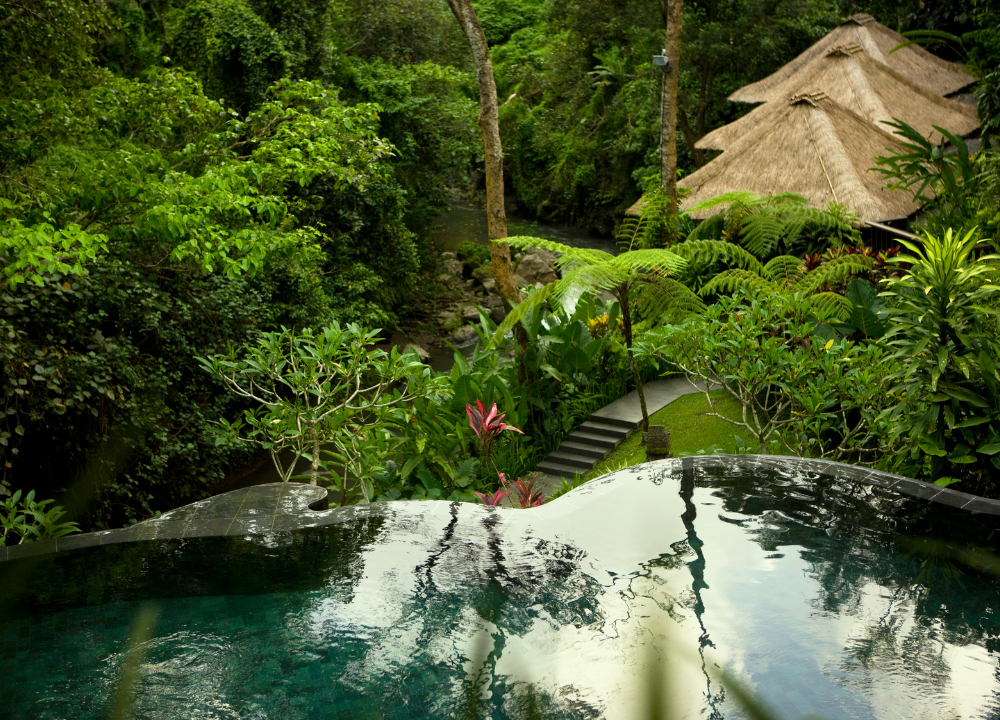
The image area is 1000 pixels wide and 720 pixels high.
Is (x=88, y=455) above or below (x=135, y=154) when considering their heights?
below

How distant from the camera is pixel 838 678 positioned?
2527 millimetres

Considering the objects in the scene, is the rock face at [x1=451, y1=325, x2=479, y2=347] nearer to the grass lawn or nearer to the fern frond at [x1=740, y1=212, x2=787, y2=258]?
the fern frond at [x1=740, y1=212, x2=787, y2=258]

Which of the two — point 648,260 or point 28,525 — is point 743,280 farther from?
point 28,525

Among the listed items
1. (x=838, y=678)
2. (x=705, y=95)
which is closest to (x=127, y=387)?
(x=838, y=678)

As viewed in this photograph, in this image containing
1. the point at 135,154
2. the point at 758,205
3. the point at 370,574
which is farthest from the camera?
the point at 758,205

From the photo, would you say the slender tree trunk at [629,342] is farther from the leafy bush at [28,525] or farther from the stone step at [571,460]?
the leafy bush at [28,525]

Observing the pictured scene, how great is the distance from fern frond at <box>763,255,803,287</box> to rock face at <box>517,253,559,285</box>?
7.40m

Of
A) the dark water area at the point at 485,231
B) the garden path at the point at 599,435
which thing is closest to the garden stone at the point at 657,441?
the garden path at the point at 599,435

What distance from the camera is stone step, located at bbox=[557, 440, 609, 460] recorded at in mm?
6898

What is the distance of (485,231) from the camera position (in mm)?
19453

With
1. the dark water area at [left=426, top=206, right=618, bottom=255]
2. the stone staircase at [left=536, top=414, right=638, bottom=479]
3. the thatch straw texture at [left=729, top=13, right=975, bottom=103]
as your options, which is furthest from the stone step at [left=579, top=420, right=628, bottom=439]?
the dark water area at [left=426, top=206, right=618, bottom=255]

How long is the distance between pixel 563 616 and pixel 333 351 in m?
2.86

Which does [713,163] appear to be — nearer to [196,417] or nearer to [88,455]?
[196,417]

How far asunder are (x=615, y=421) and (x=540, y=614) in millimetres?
4468
